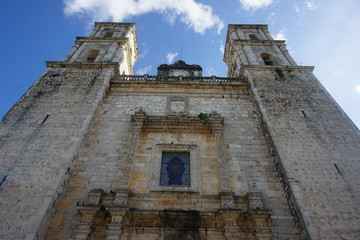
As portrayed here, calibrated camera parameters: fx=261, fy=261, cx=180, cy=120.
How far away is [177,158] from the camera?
8.94m

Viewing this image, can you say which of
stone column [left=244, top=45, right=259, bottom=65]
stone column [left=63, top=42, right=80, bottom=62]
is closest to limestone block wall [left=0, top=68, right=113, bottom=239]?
stone column [left=63, top=42, right=80, bottom=62]

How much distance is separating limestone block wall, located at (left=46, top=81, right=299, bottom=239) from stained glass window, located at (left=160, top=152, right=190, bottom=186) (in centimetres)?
43

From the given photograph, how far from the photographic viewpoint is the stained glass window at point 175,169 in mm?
8125

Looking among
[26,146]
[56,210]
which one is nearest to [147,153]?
[56,210]

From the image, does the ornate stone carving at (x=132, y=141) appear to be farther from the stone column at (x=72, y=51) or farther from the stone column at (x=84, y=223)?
the stone column at (x=72, y=51)

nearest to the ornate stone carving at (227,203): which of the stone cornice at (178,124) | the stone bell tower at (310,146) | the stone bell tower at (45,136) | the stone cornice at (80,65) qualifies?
the stone bell tower at (310,146)

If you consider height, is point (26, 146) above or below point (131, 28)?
below

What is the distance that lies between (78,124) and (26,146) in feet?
5.64

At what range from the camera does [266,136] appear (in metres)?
9.31

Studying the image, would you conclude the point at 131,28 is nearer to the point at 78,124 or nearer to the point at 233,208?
the point at 78,124

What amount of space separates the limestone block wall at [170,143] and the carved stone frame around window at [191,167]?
106mm

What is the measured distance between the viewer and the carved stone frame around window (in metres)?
7.71

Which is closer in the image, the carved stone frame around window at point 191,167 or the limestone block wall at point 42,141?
the limestone block wall at point 42,141

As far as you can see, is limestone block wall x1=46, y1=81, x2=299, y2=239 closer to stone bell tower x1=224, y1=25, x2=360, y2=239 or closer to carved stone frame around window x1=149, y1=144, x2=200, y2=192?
carved stone frame around window x1=149, y1=144, x2=200, y2=192
